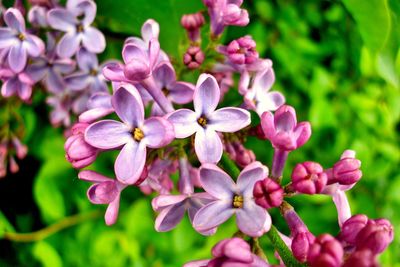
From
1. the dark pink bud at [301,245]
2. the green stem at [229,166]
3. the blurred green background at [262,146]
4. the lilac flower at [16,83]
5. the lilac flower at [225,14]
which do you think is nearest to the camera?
the dark pink bud at [301,245]

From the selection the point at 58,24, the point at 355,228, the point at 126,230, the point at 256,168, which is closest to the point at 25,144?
the point at 126,230

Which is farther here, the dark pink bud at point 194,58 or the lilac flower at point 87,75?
the lilac flower at point 87,75

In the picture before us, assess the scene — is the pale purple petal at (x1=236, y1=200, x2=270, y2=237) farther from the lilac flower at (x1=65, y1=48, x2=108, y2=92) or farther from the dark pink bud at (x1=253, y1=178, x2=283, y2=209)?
the lilac flower at (x1=65, y1=48, x2=108, y2=92)

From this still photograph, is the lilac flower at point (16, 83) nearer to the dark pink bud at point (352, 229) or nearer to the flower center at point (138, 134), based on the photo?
the flower center at point (138, 134)

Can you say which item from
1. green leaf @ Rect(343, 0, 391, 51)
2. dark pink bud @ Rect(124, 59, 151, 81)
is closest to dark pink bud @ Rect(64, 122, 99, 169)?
dark pink bud @ Rect(124, 59, 151, 81)

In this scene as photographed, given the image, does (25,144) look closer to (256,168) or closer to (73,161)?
(73,161)

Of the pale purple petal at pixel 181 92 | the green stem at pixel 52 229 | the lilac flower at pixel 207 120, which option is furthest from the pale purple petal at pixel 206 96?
the green stem at pixel 52 229
